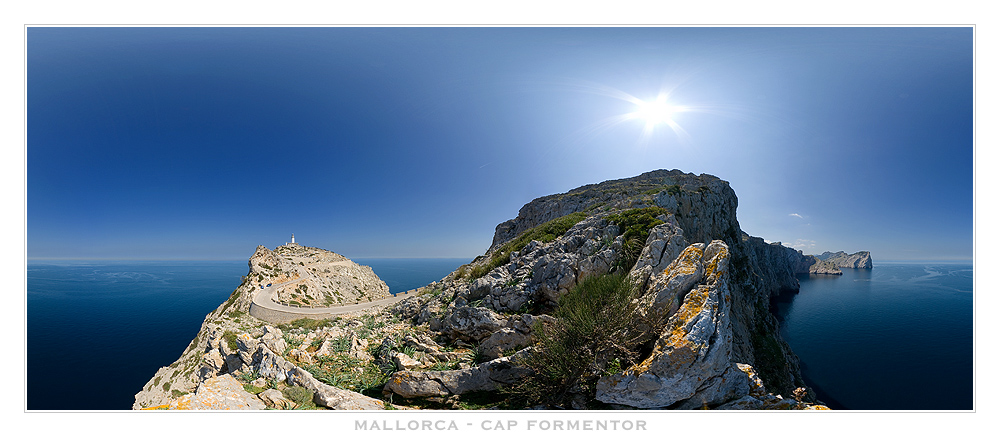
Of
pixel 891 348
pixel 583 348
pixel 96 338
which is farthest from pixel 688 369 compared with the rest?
pixel 96 338

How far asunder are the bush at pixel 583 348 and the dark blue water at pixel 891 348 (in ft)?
20.9

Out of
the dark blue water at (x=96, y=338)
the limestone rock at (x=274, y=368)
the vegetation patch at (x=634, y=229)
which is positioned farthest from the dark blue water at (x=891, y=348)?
the dark blue water at (x=96, y=338)

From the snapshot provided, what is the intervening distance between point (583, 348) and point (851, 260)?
166746mm

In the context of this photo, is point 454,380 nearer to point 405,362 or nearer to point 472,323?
point 405,362

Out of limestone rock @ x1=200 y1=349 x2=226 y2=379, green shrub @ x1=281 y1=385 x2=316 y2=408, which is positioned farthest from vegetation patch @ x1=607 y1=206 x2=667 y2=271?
limestone rock @ x1=200 y1=349 x2=226 y2=379

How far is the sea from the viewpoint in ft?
61.2

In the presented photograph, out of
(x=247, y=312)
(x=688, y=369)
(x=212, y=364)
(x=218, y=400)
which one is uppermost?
(x=688, y=369)

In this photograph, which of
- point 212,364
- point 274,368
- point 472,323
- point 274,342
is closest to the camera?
point 274,368

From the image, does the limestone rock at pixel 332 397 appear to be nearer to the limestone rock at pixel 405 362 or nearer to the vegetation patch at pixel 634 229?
the limestone rock at pixel 405 362

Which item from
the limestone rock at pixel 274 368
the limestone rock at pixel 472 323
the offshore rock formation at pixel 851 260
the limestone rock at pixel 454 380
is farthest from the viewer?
the offshore rock formation at pixel 851 260

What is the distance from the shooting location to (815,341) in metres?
29.8

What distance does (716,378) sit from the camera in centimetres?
534

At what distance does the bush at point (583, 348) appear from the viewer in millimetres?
5703

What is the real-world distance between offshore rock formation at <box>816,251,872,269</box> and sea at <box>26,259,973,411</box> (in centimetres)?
7613
